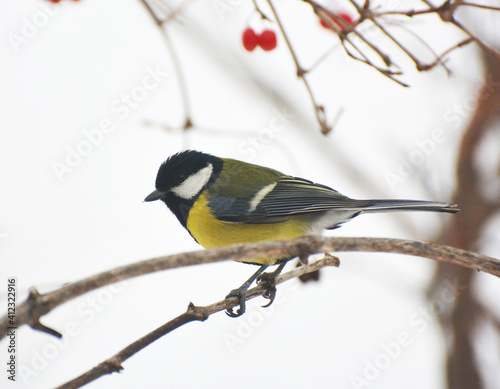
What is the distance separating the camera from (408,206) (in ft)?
4.93

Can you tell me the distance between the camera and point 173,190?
189 centimetres

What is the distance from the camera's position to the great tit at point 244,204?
1.78 meters

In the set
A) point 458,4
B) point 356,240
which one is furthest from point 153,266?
point 458,4

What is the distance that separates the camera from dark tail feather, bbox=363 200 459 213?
1397 millimetres

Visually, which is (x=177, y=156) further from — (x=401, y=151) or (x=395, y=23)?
(x=401, y=151)

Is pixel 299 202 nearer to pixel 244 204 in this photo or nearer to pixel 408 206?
pixel 244 204

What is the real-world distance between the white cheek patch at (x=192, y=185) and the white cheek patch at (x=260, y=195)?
0.68 ft

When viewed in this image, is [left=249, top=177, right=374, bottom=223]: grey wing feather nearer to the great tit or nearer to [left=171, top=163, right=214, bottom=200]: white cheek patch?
the great tit

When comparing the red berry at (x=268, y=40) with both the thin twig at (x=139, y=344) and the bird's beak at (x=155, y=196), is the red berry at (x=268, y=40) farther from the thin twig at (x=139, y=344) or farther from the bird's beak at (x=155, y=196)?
the thin twig at (x=139, y=344)

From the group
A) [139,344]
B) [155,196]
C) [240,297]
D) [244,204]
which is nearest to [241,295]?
[240,297]

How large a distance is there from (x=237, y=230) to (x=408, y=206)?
1.83 ft

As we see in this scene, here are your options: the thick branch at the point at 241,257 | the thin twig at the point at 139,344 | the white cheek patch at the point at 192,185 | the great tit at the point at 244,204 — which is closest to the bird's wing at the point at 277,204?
the great tit at the point at 244,204

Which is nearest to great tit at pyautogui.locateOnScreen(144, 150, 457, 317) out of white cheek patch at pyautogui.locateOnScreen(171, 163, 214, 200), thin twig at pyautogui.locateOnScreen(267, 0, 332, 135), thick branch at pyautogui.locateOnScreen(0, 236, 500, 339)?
white cheek patch at pyautogui.locateOnScreen(171, 163, 214, 200)

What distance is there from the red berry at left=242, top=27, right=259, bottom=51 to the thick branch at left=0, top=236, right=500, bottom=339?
1084mm
